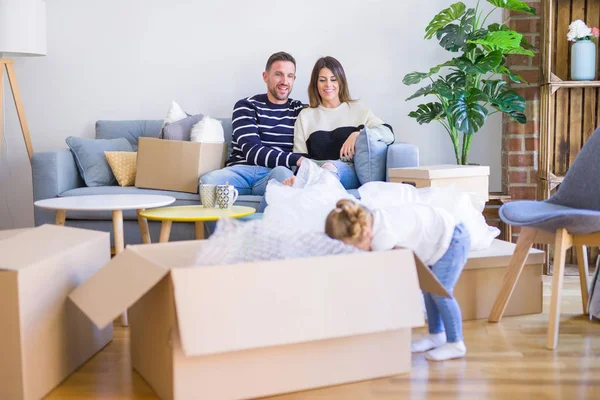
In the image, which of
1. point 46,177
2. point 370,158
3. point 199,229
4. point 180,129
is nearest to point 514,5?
point 370,158

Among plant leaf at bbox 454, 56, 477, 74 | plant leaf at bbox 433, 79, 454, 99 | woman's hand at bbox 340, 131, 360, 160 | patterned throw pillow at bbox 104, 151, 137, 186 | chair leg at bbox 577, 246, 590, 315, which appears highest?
plant leaf at bbox 454, 56, 477, 74

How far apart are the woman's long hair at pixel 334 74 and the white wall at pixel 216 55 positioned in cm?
44

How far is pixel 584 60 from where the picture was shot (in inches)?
138

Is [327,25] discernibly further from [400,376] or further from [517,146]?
[400,376]

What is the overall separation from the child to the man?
4.94ft

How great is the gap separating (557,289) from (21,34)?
3007 mm

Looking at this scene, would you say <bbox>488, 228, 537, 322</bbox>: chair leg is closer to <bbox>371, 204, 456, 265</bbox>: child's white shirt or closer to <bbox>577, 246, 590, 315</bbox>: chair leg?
<bbox>577, 246, 590, 315</bbox>: chair leg

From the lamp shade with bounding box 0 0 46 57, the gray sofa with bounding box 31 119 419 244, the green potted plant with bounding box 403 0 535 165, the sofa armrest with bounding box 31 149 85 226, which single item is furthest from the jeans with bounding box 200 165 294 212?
the lamp shade with bounding box 0 0 46 57

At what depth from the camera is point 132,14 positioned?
13.6ft

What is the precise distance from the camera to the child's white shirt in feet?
6.31

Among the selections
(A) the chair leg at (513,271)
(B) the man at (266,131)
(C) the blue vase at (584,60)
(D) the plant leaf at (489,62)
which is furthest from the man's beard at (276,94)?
(A) the chair leg at (513,271)

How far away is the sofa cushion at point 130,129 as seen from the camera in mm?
3971

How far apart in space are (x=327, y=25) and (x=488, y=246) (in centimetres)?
199

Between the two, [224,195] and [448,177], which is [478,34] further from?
[224,195]
